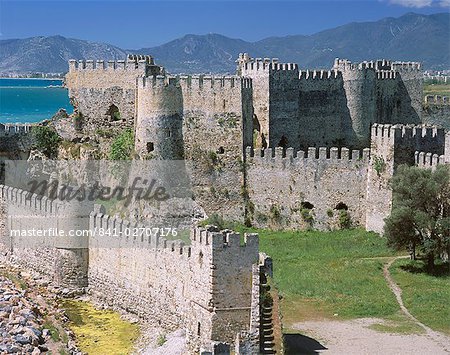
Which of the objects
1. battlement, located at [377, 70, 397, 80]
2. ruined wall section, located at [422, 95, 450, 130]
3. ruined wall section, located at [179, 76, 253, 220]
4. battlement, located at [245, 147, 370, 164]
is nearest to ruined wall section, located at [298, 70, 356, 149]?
battlement, located at [377, 70, 397, 80]

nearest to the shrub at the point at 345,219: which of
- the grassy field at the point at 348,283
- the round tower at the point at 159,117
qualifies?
the grassy field at the point at 348,283

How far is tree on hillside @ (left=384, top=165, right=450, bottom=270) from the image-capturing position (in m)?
27.0

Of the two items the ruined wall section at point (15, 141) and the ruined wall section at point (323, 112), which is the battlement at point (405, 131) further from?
the ruined wall section at point (15, 141)

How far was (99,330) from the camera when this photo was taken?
24.1 m

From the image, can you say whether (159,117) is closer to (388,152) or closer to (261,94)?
(261,94)

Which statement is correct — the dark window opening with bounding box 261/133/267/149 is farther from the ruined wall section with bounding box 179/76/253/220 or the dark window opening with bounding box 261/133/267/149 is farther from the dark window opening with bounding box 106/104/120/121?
the dark window opening with bounding box 106/104/120/121

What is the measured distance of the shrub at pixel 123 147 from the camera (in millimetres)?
34375

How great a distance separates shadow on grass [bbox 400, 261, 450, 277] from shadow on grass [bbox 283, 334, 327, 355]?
6.95 metres

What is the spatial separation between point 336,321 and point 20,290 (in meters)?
9.64

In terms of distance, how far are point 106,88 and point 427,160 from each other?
1332cm

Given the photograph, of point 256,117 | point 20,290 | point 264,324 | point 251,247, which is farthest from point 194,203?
point 264,324

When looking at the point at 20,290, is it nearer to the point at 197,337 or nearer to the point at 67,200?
the point at 67,200

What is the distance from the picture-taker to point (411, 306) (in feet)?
78.0

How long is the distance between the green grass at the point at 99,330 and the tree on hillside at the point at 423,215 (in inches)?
347
